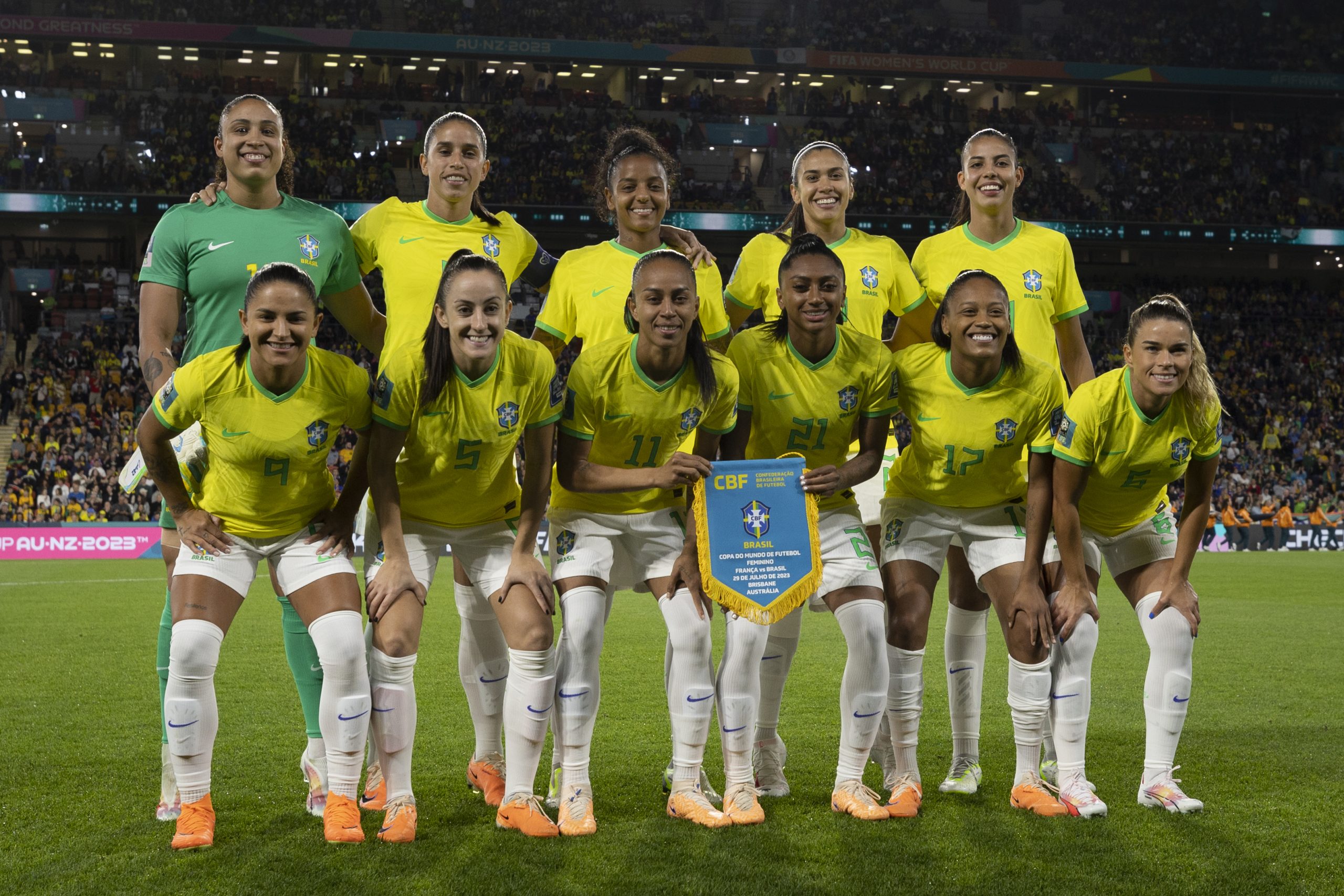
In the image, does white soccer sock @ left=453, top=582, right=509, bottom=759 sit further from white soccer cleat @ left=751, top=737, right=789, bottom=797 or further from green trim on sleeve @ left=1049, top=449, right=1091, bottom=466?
green trim on sleeve @ left=1049, top=449, right=1091, bottom=466

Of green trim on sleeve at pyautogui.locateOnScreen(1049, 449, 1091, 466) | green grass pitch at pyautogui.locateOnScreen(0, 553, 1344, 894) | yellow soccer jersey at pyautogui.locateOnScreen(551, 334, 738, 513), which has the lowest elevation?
green grass pitch at pyautogui.locateOnScreen(0, 553, 1344, 894)

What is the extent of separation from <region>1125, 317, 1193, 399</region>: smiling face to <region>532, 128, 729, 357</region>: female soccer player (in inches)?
64.9

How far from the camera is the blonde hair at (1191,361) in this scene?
13.6 ft

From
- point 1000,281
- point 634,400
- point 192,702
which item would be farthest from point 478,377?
point 1000,281

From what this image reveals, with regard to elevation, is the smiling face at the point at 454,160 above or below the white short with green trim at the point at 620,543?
above

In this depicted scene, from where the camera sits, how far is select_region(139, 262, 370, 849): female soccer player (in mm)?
3834

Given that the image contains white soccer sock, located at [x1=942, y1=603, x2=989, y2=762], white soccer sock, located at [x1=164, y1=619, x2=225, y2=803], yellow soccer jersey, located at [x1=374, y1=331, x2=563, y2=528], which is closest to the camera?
white soccer sock, located at [x1=164, y1=619, x2=225, y2=803]

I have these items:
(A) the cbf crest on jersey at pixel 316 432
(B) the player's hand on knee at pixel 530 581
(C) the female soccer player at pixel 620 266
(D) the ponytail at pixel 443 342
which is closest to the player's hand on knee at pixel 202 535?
(A) the cbf crest on jersey at pixel 316 432

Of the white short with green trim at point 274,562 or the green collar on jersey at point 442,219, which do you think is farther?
the green collar on jersey at point 442,219

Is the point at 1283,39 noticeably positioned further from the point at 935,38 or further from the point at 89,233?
the point at 89,233

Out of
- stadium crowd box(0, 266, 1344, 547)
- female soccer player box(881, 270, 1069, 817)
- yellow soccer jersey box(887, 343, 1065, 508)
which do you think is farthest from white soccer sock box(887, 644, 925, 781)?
stadium crowd box(0, 266, 1344, 547)

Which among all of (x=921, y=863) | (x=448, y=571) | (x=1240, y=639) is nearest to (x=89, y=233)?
(x=448, y=571)

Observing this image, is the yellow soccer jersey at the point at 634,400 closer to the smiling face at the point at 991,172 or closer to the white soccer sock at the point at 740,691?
the white soccer sock at the point at 740,691

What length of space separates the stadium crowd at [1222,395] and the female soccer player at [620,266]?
16.4m
